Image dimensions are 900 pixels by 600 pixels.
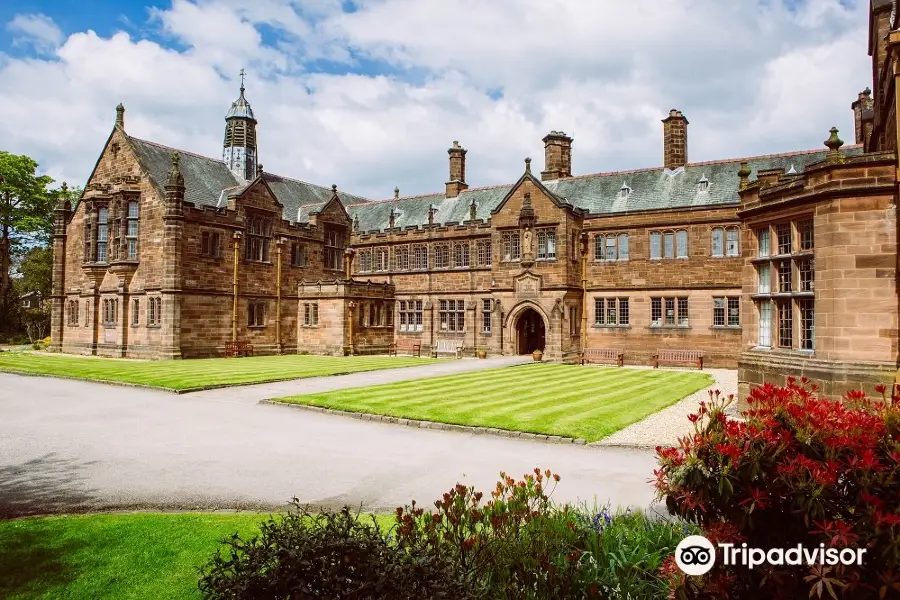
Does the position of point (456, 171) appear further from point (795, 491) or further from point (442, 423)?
point (795, 491)

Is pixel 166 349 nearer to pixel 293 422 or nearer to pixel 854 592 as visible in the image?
pixel 293 422

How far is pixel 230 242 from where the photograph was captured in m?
36.6

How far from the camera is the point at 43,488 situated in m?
9.15

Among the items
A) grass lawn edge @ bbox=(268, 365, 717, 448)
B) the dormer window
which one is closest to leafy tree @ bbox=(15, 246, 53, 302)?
grass lawn edge @ bbox=(268, 365, 717, 448)

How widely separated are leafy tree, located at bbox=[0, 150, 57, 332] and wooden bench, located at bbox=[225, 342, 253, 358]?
90.9 ft

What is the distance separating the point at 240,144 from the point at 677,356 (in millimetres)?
34236

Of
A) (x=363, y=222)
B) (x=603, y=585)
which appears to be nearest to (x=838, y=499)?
(x=603, y=585)

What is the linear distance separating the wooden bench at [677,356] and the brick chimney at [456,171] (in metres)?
19.8

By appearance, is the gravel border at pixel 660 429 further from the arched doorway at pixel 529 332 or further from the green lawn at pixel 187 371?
the arched doorway at pixel 529 332

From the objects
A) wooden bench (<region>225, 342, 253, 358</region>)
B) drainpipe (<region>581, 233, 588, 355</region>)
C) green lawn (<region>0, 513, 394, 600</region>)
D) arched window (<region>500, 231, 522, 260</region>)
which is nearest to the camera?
green lawn (<region>0, 513, 394, 600</region>)

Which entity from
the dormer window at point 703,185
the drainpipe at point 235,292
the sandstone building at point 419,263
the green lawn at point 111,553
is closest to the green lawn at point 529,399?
the green lawn at point 111,553

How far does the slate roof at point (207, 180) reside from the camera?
36.0 m

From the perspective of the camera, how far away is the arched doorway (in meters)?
37.4

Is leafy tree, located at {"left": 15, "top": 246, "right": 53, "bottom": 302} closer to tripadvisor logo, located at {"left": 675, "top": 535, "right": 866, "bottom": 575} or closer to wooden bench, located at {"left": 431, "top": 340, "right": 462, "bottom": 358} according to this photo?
wooden bench, located at {"left": 431, "top": 340, "right": 462, "bottom": 358}
